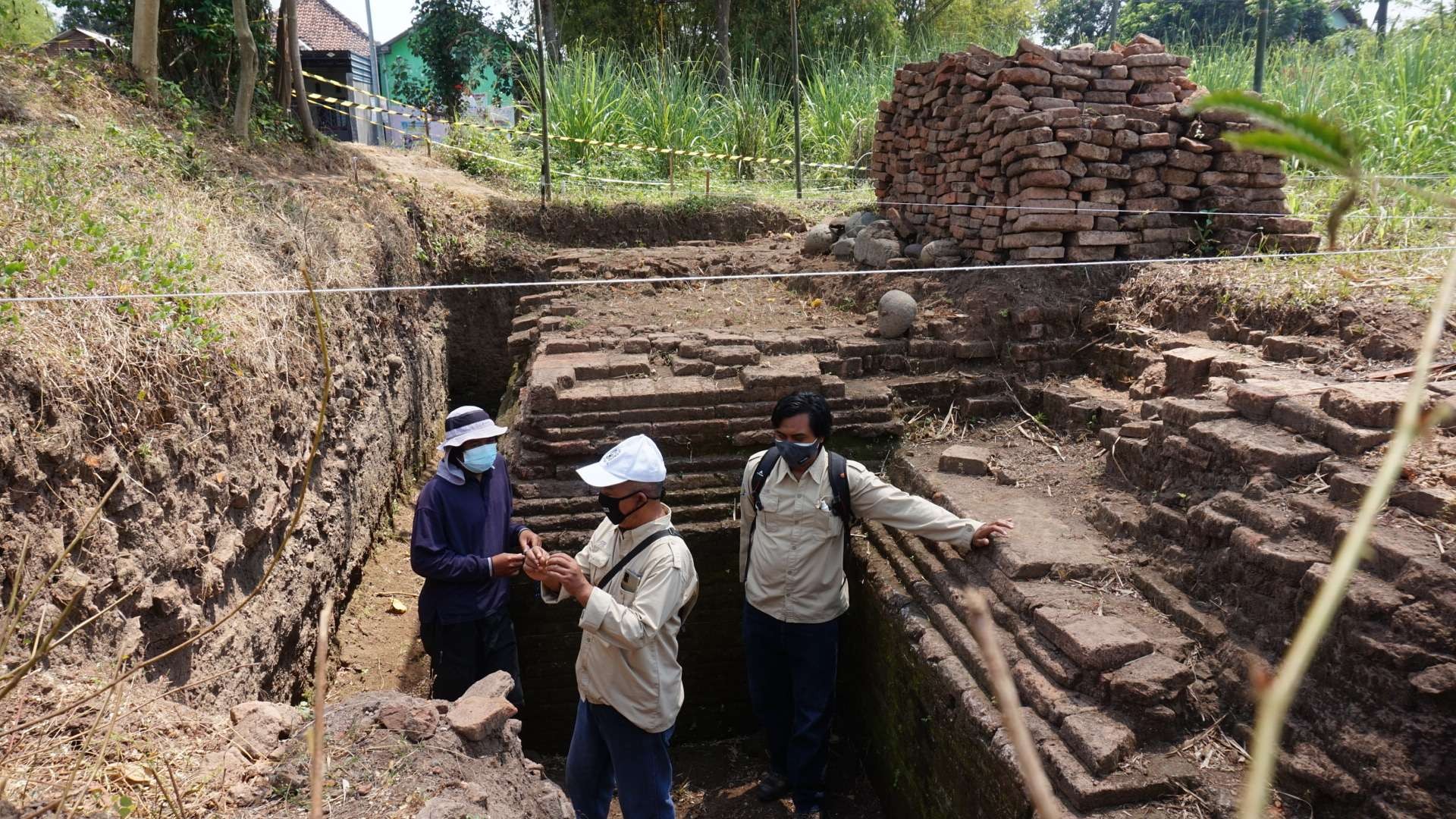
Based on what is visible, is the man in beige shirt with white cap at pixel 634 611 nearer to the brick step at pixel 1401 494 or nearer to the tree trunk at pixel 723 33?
the brick step at pixel 1401 494

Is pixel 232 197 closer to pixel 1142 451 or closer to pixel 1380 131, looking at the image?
pixel 1142 451

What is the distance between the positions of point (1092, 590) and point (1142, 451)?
39.6 inches

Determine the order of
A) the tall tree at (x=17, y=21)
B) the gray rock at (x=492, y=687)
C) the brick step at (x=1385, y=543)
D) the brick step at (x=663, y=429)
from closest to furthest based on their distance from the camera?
the brick step at (x=1385, y=543) → the gray rock at (x=492, y=687) → the brick step at (x=663, y=429) → the tall tree at (x=17, y=21)

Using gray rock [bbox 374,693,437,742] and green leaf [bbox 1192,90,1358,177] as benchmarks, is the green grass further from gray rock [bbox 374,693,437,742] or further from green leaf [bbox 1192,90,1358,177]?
green leaf [bbox 1192,90,1358,177]

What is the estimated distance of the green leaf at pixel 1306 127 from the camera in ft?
2.20

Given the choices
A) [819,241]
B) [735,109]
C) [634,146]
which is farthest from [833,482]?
[735,109]

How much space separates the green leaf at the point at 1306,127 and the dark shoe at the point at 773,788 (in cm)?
414

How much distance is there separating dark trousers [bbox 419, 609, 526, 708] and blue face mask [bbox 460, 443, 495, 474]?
65cm

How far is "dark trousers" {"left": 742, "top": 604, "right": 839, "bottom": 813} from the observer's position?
13.2 ft

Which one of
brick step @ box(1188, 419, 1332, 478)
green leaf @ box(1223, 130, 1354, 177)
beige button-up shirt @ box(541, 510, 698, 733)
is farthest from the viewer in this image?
brick step @ box(1188, 419, 1332, 478)

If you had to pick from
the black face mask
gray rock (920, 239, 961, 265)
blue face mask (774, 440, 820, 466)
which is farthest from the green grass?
the black face mask

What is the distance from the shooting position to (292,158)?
8766 millimetres

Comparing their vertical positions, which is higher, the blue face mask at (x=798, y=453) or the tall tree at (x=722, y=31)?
the tall tree at (x=722, y=31)

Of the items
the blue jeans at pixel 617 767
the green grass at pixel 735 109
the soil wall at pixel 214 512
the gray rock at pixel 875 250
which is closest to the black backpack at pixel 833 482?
the blue jeans at pixel 617 767
